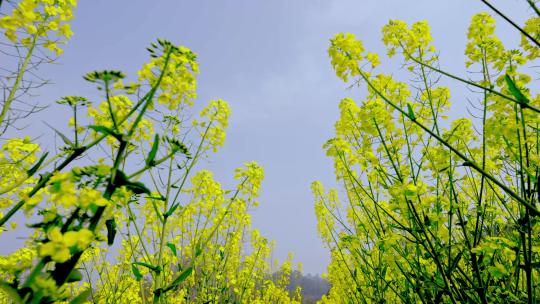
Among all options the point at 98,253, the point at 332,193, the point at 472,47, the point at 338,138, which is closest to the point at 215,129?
the point at 338,138

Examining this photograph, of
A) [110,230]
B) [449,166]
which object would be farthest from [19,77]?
[449,166]

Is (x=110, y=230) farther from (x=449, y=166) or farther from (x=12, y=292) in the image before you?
(x=449, y=166)

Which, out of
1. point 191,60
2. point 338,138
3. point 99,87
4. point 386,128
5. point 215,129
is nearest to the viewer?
point 99,87

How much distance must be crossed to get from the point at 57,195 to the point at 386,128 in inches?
88.0

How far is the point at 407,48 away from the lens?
105 inches

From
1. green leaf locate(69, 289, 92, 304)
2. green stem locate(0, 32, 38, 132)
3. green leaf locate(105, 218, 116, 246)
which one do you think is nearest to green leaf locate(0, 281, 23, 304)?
green leaf locate(69, 289, 92, 304)

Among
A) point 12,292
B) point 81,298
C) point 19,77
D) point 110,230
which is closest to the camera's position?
point 12,292

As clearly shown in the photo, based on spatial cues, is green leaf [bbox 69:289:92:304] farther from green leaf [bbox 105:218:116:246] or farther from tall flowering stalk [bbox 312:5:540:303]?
tall flowering stalk [bbox 312:5:540:303]

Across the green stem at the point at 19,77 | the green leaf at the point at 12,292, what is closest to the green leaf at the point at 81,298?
the green leaf at the point at 12,292

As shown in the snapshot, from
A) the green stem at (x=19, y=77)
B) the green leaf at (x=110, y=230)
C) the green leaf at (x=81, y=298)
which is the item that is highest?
the green stem at (x=19, y=77)

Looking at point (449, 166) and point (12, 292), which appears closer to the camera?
point (12, 292)

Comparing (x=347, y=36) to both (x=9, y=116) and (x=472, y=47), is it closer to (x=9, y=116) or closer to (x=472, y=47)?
(x=472, y=47)

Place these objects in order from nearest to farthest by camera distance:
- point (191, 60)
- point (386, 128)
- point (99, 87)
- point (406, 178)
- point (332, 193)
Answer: point (99, 87) < point (191, 60) < point (406, 178) < point (386, 128) < point (332, 193)

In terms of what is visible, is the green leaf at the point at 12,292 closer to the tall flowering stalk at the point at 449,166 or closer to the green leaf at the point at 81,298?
the green leaf at the point at 81,298
